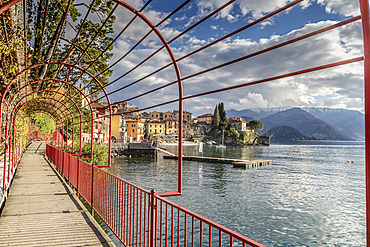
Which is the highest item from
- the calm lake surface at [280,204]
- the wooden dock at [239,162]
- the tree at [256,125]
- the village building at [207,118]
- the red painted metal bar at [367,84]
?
the village building at [207,118]

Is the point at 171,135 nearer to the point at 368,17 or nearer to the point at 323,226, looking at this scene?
the point at 323,226

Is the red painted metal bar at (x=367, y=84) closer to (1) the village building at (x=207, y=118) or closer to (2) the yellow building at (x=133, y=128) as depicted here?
(2) the yellow building at (x=133, y=128)

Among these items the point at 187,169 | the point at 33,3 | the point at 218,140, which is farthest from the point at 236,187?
the point at 218,140

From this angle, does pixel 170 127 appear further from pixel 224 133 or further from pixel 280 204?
pixel 280 204

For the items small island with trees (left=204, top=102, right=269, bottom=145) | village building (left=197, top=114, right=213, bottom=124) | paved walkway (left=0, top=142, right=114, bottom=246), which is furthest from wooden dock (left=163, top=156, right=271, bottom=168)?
village building (left=197, top=114, right=213, bottom=124)

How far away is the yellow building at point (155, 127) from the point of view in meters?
106

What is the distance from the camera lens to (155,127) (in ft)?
350

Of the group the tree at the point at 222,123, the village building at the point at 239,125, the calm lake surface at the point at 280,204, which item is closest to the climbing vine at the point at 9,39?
the calm lake surface at the point at 280,204

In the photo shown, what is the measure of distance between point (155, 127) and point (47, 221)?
334ft

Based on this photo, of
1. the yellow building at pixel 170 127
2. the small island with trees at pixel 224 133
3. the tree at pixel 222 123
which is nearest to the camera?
the yellow building at pixel 170 127

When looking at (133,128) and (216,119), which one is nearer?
(133,128)

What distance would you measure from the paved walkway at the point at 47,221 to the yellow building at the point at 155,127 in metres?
97.5

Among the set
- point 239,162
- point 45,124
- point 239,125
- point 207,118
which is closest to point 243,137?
point 239,125

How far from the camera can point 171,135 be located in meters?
111
